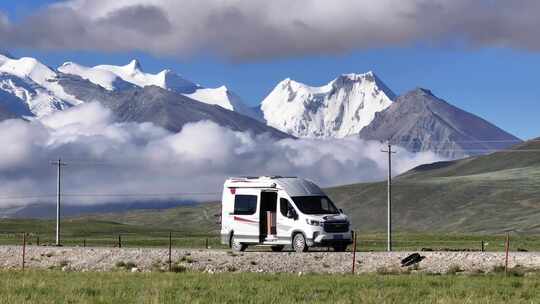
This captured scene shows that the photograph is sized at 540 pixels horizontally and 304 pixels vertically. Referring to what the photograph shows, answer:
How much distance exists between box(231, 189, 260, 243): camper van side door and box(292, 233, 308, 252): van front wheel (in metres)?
2.63

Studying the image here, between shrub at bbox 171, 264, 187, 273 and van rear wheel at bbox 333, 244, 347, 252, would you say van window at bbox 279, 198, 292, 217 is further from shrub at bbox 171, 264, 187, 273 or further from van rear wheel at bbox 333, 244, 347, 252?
shrub at bbox 171, 264, 187, 273

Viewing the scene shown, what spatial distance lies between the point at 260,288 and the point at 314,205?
22006mm

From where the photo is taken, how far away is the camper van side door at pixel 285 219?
5441 centimetres

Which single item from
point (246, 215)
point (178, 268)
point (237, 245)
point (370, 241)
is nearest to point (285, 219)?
point (246, 215)

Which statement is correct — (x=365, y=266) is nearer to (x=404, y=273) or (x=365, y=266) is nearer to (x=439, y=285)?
(x=404, y=273)

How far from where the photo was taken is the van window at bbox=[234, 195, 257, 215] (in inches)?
2227

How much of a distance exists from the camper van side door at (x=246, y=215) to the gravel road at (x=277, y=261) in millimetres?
4163

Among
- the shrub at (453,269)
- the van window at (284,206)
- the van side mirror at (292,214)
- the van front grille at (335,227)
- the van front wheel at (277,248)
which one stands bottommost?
the shrub at (453,269)

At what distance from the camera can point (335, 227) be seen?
5381cm

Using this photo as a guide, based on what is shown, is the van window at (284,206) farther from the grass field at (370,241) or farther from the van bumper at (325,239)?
the grass field at (370,241)

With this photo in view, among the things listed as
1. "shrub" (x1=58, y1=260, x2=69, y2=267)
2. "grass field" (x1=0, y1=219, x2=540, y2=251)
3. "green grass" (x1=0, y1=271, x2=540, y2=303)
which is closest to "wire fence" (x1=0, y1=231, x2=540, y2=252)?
"grass field" (x1=0, y1=219, x2=540, y2=251)

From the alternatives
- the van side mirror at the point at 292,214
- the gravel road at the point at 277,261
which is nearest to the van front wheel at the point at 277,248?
the van side mirror at the point at 292,214

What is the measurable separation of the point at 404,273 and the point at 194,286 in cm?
1275

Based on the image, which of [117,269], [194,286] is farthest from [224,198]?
[194,286]
